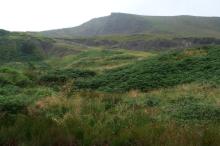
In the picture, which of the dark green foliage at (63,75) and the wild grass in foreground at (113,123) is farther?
the dark green foliage at (63,75)

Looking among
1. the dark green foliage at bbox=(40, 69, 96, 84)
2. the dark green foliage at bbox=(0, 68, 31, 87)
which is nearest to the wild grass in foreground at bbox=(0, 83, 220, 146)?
the dark green foliage at bbox=(0, 68, 31, 87)

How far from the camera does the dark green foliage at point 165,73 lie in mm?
25562

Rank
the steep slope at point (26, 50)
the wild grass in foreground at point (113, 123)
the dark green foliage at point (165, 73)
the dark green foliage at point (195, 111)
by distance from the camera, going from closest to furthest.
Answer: the wild grass in foreground at point (113, 123) < the dark green foliage at point (195, 111) < the dark green foliage at point (165, 73) < the steep slope at point (26, 50)

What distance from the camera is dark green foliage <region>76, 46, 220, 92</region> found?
83.9 ft

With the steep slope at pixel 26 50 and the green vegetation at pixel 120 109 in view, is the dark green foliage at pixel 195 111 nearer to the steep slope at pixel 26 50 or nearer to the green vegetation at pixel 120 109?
the green vegetation at pixel 120 109

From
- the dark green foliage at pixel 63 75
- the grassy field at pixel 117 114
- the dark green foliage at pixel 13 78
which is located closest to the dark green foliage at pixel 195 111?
the grassy field at pixel 117 114

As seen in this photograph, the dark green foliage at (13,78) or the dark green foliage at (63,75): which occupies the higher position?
the dark green foliage at (13,78)

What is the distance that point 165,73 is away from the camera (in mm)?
28609

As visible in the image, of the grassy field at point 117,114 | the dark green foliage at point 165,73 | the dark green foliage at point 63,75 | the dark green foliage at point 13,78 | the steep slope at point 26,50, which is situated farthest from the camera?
the steep slope at point 26,50

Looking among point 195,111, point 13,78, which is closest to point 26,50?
point 13,78

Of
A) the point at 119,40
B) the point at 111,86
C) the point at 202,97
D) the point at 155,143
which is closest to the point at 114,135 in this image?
the point at 155,143

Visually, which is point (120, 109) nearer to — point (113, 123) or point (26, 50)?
point (113, 123)

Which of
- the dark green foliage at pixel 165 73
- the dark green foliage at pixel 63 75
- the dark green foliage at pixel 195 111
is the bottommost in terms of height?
the dark green foliage at pixel 63 75

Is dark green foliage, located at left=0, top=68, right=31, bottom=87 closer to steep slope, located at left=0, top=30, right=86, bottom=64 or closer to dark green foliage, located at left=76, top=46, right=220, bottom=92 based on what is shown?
dark green foliage, located at left=76, top=46, right=220, bottom=92
